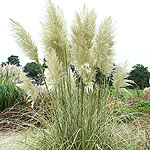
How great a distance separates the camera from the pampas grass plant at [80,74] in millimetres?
2117

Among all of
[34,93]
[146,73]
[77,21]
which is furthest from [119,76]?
[146,73]

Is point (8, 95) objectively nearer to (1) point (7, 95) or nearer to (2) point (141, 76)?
(1) point (7, 95)

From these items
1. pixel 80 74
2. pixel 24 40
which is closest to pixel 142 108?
pixel 80 74

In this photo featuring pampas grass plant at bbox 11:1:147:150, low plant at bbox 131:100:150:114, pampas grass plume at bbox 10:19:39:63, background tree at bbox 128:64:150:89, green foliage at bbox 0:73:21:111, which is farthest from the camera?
background tree at bbox 128:64:150:89

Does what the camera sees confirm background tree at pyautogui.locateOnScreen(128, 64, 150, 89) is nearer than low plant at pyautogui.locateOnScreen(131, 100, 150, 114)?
No

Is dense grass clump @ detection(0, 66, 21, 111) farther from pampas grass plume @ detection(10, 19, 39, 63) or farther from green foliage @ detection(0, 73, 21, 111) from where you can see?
pampas grass plume @ detection(10, 19, 39, 63)

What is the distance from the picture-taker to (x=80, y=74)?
2145 millimetres

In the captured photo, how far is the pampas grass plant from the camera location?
2117 mm

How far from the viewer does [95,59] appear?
2.16 meters

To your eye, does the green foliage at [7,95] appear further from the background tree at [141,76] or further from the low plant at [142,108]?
the background tree at [141,76]

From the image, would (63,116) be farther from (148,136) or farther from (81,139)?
(148,136)

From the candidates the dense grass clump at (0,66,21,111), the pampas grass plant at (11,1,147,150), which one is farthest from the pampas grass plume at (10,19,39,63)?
the dense grass clump at (0,66,21,111)


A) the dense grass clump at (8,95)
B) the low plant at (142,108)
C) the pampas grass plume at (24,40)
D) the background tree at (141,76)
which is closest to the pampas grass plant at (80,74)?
the pampas grass plume at (24,40)

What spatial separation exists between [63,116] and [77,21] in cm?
114
